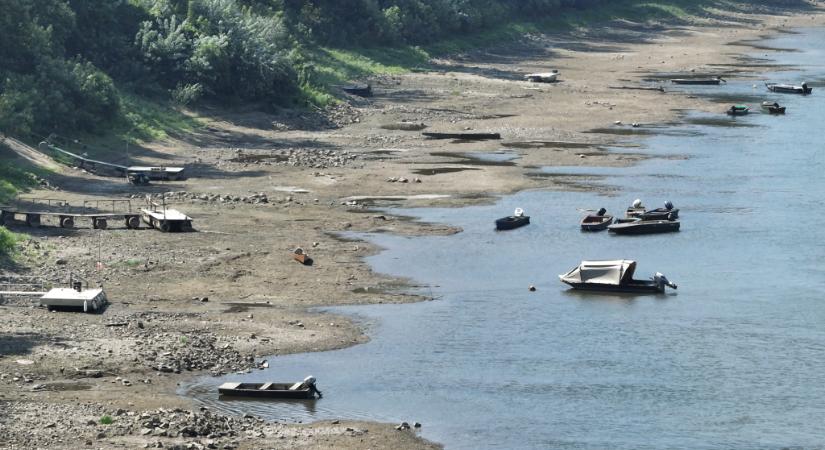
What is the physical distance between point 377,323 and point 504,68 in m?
72.2

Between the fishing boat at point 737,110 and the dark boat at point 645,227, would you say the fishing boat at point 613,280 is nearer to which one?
the dark boat at point 645,227

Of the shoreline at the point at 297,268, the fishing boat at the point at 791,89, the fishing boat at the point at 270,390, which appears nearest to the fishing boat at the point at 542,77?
the fishing boat at the point at 791,89

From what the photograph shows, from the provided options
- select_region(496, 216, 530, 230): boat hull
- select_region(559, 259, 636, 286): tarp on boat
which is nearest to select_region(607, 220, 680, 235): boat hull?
select_region(496, 216, 530, 230): boat hull

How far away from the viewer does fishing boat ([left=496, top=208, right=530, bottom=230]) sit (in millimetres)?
59281

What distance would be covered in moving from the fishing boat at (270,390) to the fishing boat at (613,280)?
1589 cm

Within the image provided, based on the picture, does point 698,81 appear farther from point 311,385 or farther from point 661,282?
point 311,385

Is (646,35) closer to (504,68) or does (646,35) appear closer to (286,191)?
(504,68)

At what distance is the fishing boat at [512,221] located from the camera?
5928 cm

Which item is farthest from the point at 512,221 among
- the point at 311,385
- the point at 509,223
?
the point at 311,385

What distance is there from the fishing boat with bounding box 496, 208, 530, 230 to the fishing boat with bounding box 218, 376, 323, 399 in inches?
891

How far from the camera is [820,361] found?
42.8 meters

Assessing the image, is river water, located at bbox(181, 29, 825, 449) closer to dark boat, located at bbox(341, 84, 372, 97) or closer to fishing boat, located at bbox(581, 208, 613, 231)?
fishing boat, located at bbox(581, 208, 613, 231)

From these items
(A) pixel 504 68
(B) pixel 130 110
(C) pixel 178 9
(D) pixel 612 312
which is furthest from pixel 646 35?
(D) pixel 612 312

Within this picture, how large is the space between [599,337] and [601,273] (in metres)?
6.69
